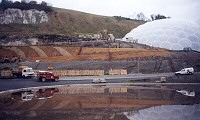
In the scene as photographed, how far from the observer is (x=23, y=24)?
74.2 metres

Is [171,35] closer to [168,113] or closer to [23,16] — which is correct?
[168,113]

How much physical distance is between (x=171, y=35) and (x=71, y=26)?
3700cm

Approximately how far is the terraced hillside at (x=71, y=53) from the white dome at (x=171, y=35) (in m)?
3.50

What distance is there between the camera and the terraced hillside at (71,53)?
43250 millimetres

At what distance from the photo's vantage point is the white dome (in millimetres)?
47719

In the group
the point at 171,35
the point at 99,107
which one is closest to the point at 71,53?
the point at 171,35

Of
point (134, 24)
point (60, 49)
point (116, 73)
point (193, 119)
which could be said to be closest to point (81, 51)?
point (60, 49)

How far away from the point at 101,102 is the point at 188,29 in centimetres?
3548

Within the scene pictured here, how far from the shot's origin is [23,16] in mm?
75750

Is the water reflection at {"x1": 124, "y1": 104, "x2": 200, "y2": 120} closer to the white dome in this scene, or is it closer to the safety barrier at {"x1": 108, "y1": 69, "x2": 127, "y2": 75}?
the safety barrier at {"x1": 108, "y1": 69, "x2": 127, "y2": 75}

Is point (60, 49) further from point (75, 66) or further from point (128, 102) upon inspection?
point (128, 102)

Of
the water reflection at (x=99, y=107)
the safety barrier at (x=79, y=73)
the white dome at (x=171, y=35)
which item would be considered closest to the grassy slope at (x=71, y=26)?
the white dome at (x=171, y=35)

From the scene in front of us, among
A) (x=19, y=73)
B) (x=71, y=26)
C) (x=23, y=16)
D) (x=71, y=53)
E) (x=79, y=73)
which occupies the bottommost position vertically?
(x=79, y=73)

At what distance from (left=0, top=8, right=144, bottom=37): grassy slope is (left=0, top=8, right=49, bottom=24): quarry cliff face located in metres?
1.97
